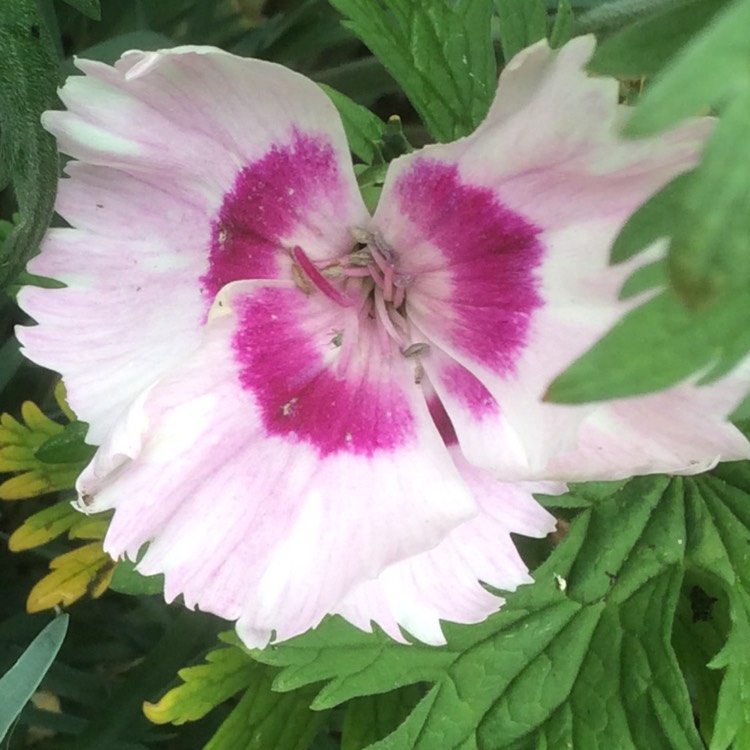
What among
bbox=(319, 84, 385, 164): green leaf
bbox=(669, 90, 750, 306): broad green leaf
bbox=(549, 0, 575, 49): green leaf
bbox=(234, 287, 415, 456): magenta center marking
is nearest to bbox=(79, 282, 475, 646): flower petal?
bbox=(234, 287, 415, 456): magenta center marking

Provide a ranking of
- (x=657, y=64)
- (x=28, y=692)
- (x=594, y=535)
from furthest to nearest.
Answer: (x=594, y=535), (x=28, y=692), (x=657, y=64)

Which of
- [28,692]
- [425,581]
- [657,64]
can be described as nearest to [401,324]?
[425,581]

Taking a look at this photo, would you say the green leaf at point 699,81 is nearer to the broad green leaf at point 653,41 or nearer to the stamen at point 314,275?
the broad green leaf at point 653,41

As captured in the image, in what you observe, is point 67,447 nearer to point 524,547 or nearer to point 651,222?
point 524,547

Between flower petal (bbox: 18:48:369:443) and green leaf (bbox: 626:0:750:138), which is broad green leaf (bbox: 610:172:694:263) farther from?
flower petal (bbox: 18:48:369:443)

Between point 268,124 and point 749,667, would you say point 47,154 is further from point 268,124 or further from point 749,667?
point 749,667

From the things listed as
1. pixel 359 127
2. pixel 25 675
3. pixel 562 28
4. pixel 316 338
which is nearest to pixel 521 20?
pixel 562 28
